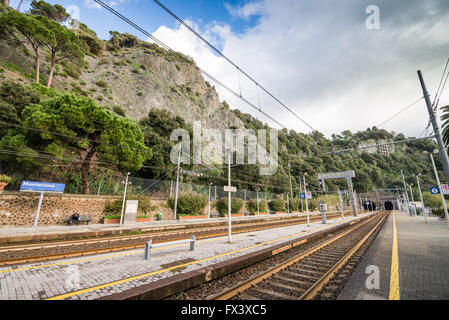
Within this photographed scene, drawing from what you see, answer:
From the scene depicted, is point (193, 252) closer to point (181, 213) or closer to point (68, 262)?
point (68, 262)

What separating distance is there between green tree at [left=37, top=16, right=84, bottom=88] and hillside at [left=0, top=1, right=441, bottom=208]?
4374 mm

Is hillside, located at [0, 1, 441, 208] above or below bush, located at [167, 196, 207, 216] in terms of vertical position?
above

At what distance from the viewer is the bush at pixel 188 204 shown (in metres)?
22.8

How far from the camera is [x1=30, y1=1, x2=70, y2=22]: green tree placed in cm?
5198

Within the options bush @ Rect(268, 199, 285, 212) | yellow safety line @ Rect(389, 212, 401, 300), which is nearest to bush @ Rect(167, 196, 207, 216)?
bush @ Rect(268, 199, 285, 212)

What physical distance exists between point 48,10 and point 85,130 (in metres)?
66.5

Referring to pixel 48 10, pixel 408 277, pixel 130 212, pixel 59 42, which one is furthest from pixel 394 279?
pixel 48 10

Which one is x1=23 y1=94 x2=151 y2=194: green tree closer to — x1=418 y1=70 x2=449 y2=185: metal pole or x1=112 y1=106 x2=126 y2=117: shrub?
x1=418 y1=70 x2=449 y2=185: metal pole

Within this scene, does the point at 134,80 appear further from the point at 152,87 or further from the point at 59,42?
the point at 59,42

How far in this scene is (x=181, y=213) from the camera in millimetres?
23078

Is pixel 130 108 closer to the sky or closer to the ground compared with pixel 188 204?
closer to the sky

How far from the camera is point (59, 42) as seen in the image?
123 feet

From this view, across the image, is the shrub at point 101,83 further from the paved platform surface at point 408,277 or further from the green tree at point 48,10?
the paved platform surface at point 408,277

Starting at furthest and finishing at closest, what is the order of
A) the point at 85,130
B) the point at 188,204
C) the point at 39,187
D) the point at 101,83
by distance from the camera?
the point at 101,83
the point at 188,204
the point at 85,130
the point at 39,187
